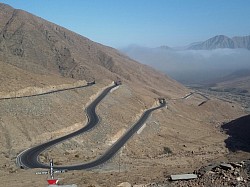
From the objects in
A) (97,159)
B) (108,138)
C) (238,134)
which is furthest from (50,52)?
(97,159)

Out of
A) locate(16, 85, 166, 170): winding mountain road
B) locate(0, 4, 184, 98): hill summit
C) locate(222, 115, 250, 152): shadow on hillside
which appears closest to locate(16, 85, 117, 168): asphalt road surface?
locate(16, 85, 166, 170): winding mountain road

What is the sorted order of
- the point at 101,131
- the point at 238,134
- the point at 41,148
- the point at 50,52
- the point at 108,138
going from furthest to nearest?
the point at 50,52, the point at 238,134, the point at 101,131, the point at 108,138, the point at 41,148

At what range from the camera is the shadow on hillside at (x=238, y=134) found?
8249 cm

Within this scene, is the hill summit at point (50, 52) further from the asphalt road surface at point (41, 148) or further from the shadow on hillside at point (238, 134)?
the shadow on hillside at point (238, 134)

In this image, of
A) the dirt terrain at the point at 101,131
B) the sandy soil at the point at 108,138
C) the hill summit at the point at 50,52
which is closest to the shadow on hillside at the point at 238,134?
the dirt terrain at the point at 101,131

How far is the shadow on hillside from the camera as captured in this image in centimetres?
8249

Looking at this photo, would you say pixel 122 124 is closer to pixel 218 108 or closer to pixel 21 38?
pixel 218 108

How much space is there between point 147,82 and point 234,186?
166 metres

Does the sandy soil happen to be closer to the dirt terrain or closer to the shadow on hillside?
the dirt terrain

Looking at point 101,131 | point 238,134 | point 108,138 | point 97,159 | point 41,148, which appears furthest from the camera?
point 238,134

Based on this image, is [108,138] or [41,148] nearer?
[41,148]

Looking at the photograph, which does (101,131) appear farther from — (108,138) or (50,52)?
(50,52)

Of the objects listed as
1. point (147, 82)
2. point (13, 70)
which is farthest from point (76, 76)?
point (13, 70)

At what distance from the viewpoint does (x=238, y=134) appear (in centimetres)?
9762
